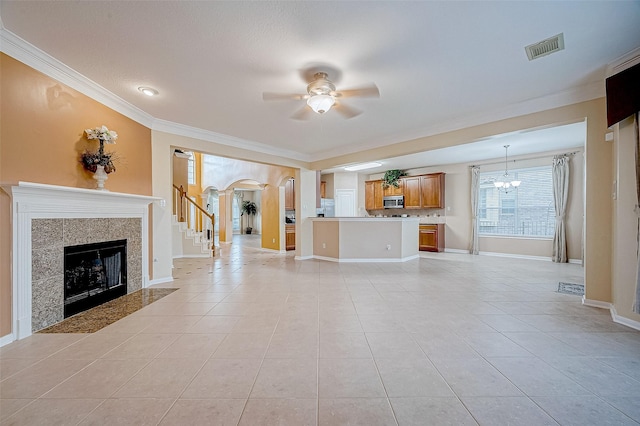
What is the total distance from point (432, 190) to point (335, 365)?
294 inches

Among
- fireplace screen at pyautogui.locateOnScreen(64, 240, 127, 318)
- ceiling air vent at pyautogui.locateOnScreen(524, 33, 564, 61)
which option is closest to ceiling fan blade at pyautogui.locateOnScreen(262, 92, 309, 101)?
ceiling air vent at pyautogui.locateOnScreen(524, 33, 564, 61)

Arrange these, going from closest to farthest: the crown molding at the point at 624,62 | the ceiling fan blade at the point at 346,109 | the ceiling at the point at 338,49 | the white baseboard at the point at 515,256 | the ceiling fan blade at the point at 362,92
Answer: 1. the ceiling at the point at 338,49
2. the crown molding at the point at 624,62
3. the ceiling fan blade at the point at 362,92
4. the ceiling fan blade at the point at 346,109
5. the white baseboard at the point at 515,256

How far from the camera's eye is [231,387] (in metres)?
1.68

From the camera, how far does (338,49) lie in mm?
2412

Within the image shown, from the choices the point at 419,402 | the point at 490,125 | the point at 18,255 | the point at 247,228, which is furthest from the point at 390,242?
the point at 247,228

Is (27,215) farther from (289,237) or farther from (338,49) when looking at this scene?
(289,237)

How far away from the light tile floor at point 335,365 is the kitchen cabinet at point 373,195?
244 inches

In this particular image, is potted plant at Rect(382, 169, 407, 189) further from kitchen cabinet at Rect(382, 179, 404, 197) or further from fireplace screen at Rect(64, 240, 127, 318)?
fireplace screen at Rect(64, 240, 127, 318)

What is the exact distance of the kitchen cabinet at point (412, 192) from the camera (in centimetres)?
853

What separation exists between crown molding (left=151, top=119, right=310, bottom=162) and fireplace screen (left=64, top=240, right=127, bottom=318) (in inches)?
79.3

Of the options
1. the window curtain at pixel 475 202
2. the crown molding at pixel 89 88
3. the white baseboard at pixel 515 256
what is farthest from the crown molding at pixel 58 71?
the white baseboard at pixel 515 256

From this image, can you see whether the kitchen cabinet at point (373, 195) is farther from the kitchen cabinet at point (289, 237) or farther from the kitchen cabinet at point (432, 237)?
the kitchen cabinet at point (289, 237)

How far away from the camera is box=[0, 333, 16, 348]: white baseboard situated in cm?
222

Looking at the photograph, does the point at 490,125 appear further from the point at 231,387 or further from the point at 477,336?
the point at 231,387
